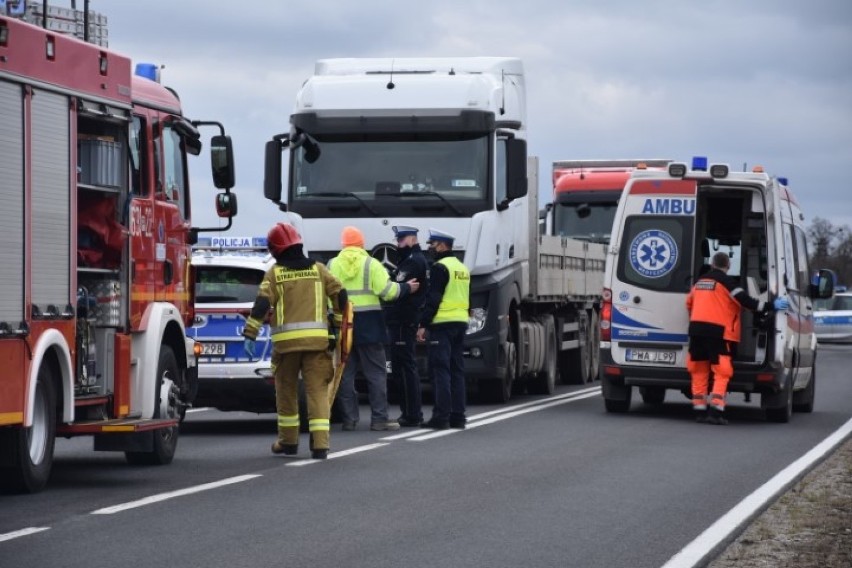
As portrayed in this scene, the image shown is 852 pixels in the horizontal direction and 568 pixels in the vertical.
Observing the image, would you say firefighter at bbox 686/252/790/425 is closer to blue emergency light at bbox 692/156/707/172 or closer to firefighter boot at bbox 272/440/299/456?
blue emergency light at bbox 692/156/707/172

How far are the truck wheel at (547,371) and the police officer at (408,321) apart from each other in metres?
6.06

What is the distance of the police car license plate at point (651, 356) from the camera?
19.3 metres

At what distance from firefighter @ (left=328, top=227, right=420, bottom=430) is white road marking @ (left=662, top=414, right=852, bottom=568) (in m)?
4.15

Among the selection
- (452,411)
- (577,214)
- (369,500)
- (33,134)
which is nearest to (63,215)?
(33,134)

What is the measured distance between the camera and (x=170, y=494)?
36.8 ft

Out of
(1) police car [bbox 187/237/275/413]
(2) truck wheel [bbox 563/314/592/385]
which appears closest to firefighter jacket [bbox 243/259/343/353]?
(1) police car [bbox 187/237/275/413]

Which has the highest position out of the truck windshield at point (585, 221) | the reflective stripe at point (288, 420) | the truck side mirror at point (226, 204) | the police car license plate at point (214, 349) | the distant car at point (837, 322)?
the truck windshield at point (585, 221)

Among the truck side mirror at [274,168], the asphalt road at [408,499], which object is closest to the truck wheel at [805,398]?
the asphalt road at [408,499]

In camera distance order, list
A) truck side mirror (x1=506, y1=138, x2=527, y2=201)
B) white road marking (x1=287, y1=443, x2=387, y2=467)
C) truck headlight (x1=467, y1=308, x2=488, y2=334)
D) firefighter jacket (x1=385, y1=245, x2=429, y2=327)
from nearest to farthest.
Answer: white road marking (x1=287, y1=443, x2=387, y2=467) → firefighter jacket (x1=385, y1=245, x2=429, y2=327) → truck side mirror (x1=506, y1=138, x2=527, y2=201) → truck headlight (x1=467, y1=308, x2=488, y2=334)

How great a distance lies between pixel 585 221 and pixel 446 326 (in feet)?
54.7

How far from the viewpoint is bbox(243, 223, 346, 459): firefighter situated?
533 inches

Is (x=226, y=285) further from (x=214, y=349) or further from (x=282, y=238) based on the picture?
(x=282, y=238)

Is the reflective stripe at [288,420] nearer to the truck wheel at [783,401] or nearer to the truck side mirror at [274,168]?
the truck side mirror at [274,168]

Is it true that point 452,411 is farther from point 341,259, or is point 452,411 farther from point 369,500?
point 369,500
